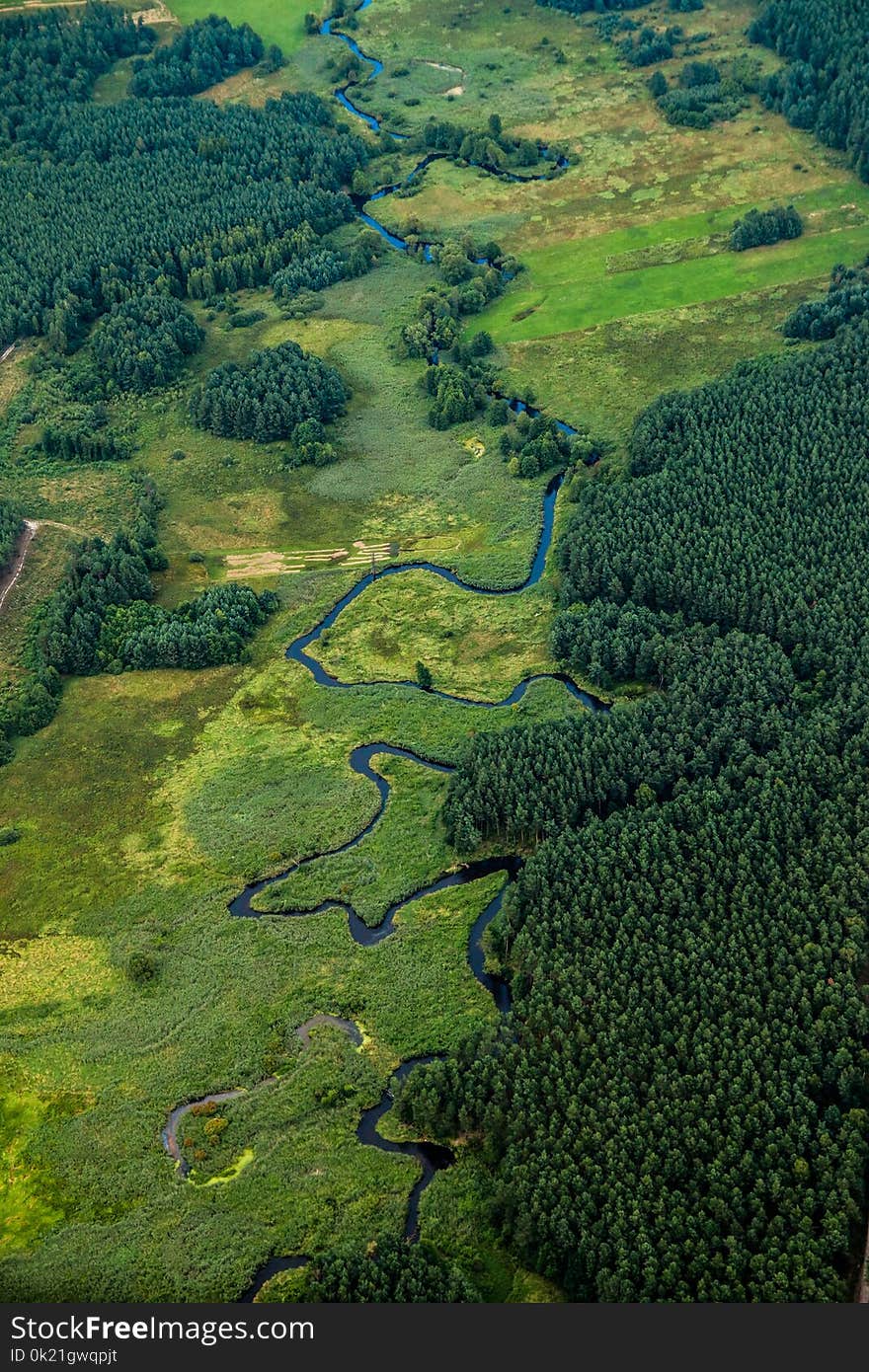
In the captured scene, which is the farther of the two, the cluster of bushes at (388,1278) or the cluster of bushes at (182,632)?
the cluster of bushes at (182,632)

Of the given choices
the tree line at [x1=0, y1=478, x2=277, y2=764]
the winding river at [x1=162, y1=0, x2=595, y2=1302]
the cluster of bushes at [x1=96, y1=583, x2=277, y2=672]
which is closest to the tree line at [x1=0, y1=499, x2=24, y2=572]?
the tree line at [x1=0, y1=478, x2=277, y2=764]

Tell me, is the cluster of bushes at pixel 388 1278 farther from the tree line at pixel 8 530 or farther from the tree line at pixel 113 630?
the tree line at pixel 8 530

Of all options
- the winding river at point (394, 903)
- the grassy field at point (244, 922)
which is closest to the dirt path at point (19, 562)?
the grassy field at point (244, 922)

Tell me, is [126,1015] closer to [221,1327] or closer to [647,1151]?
[221,1327]

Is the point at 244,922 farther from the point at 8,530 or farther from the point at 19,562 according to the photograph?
the point at 8,530

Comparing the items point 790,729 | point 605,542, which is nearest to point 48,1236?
point 790,729

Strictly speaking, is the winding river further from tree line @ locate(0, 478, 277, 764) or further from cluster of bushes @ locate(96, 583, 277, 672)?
tree line @ locate(0, 478, 277, 764)
